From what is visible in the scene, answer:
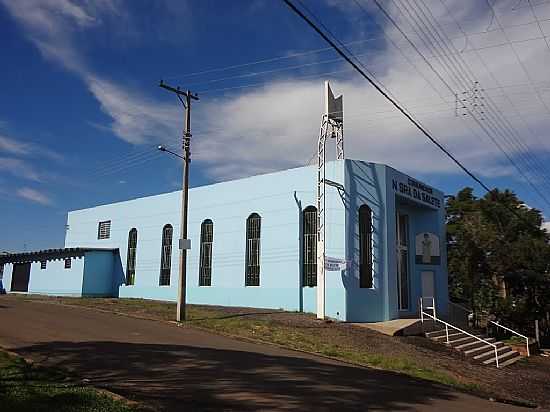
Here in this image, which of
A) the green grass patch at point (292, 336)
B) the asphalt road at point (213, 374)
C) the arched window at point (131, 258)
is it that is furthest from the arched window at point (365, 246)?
the arched window at point (131, 258)

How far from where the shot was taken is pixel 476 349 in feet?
63.1

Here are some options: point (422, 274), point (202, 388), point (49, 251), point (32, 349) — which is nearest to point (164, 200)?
point (49, 251)

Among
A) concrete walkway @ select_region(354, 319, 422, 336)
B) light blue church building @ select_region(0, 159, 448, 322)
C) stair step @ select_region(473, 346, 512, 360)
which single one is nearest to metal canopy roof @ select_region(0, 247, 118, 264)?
light blue church building @ select_region(0, 159, 448, 322)

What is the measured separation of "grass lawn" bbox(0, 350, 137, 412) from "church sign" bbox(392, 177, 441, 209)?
699 inches

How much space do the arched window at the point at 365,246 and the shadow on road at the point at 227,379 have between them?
29.9 feet

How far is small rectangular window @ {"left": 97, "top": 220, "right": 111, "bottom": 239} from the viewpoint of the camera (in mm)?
33719

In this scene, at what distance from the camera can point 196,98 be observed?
773 inches

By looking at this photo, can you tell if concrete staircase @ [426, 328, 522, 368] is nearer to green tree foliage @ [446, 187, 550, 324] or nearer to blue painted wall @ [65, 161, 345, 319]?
blue painted wall @ [65, 161, 345, 319]

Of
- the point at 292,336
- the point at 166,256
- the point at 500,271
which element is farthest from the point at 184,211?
the point at 500,271

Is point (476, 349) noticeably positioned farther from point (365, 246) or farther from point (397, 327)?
point (365, 246)

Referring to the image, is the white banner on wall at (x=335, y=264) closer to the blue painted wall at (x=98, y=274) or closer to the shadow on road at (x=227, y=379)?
the shadow on road at (x=227, y=379)

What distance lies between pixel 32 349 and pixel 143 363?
254 centimetres

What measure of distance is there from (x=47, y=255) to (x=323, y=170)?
2190cm

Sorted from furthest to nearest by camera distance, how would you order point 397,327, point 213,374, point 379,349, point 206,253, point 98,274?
point 98,274 < point 206,253 < point 397,327 < point 379,349 < point 213,374
